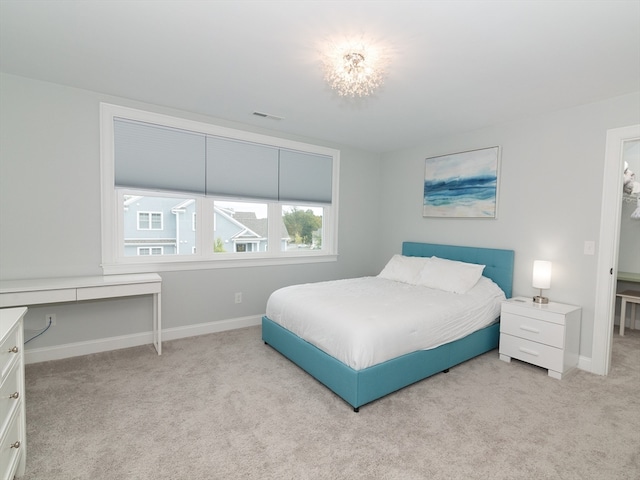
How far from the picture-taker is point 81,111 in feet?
9.68

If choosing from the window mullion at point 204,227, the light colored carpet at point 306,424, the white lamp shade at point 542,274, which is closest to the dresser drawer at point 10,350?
the light colored carpet at point 306,424

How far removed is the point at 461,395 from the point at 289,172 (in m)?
3.12

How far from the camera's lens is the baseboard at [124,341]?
114 inches

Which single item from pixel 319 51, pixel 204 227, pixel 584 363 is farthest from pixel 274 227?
pixel 584 363

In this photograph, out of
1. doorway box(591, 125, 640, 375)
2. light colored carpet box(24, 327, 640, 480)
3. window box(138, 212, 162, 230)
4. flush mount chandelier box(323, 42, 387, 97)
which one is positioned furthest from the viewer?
window box(138, 212, 162, 230)

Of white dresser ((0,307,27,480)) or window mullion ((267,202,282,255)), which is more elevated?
window mullion ((267,202,282,255))

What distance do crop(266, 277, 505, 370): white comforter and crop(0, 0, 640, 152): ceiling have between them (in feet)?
6.08

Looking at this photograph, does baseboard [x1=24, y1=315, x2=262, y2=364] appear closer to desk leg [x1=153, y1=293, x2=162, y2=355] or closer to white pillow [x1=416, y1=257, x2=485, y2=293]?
desk leg [x1=153, y1=293, x2=162, y2=355]

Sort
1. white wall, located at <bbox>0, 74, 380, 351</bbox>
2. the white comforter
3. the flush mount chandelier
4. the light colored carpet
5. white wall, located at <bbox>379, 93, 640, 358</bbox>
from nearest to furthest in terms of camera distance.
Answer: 1. the light colored carpet
2. the flush mount chandelier
3. the white comforter
4. white wall, located at <bbox>0, 74, 380, 351</bbox>
5. white wall, located at <bbox>379, 93, 640, 358</bbox>

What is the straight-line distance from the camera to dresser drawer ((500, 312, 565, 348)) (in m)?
2.78

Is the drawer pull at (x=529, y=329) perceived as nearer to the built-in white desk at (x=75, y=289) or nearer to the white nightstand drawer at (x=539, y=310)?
the white nightstand drawer at (x=539, y=310)

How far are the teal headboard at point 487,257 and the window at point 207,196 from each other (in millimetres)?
1401

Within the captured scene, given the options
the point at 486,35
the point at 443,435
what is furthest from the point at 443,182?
the point at 443,435

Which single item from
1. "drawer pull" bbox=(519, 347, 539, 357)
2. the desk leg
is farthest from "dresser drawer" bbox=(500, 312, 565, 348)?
the desk leg
